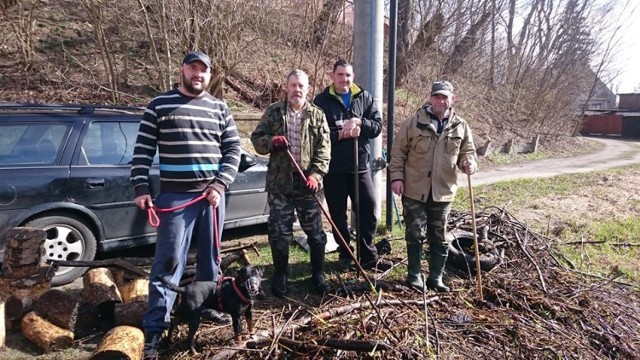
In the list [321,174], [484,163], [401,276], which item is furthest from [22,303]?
[484,163]

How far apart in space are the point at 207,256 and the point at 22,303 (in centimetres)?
145

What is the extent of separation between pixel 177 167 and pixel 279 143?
34.8 inches

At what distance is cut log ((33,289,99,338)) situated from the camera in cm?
336

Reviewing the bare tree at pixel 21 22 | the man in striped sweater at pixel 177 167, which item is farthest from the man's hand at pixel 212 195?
the bare tree at pixel 21 22

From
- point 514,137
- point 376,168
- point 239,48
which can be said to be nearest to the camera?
point 376,168

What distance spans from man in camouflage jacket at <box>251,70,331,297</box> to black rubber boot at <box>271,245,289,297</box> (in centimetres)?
2

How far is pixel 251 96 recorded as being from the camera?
A: 12469 mm

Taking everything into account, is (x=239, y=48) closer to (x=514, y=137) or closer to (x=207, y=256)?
(x=207, y=256)

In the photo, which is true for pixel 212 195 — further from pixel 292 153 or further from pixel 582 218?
pixel 582 218

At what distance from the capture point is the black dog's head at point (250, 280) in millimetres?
3072

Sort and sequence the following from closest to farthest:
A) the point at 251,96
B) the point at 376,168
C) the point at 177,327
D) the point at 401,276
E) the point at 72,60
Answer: the point at 177,327 → the point at 401,276 → the point at 376,168 → the point at 72,60 → the point at 251,96

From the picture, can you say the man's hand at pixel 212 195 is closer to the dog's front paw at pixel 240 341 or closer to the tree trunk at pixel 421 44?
the dog's front paw at pixel 240 341

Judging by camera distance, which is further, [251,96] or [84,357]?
[251,96]

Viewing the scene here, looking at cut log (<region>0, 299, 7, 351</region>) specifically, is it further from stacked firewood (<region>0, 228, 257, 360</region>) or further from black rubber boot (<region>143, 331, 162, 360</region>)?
black rubber boot (<region>143, 331, 162, 360</region>)
